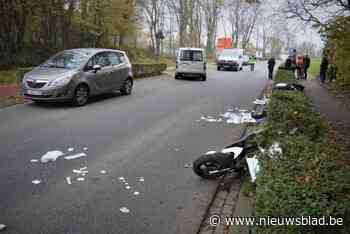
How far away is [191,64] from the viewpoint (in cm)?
2064

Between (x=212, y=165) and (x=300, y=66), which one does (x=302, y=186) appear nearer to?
(x=212, y=165)

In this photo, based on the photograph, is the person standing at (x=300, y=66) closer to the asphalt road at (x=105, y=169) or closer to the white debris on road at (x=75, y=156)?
the asphalt road at (x=105, y=169)

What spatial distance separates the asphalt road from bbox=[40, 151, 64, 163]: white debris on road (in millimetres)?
112

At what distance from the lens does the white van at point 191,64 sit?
67.8 feet

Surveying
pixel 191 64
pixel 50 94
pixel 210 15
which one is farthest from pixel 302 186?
pixel 210 15

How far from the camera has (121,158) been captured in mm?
5547

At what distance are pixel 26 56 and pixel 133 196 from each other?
17.9m

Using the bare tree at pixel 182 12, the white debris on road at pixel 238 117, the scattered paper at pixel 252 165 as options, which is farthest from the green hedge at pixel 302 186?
the bare tree at pixel 182 12

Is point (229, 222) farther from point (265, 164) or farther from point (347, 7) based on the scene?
point (347, 7)

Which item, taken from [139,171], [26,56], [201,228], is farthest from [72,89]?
[26,56]

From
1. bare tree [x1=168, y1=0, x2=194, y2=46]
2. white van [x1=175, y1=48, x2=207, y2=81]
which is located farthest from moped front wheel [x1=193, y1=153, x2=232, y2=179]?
bare tree [x1=168, y1=0, x2=194, y2=46]

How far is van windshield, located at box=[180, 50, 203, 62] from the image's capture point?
823 inches

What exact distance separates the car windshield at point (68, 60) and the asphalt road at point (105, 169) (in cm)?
147

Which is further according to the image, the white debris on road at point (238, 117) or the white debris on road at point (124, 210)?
the white debris on road at point (238, 117)
